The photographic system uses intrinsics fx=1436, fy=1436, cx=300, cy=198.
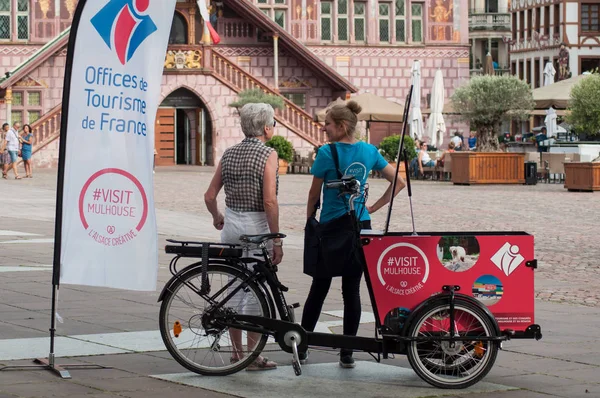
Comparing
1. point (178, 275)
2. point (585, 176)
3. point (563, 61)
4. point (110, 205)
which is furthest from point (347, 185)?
point (563, 61)

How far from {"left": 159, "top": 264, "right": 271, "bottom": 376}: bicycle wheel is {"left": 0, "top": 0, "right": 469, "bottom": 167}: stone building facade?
3906 cm

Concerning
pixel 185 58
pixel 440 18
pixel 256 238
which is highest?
pixel 440 18

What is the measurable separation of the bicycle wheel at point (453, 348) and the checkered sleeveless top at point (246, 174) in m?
1.27

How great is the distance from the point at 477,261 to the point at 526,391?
780 millimetres

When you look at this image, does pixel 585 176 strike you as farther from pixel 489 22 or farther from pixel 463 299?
pixel 489 22

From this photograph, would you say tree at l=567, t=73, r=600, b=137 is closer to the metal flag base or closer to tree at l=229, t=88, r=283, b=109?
tree at l=229, t=88, r=283, b=109

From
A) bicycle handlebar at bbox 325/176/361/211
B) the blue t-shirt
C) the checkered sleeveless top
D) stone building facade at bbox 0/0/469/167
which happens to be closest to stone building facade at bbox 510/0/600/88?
stone building facade at bbox 0/0/469/167

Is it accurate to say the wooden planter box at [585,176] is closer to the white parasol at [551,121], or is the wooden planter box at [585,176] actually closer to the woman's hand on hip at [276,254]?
the white parasol at [551,121]

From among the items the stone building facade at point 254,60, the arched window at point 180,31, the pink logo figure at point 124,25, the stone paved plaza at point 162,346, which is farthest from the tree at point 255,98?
the pink logo figure at point 124,25

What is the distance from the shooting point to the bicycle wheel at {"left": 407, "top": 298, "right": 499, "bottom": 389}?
26.4 ft

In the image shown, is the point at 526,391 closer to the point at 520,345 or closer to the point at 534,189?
the point at 520,345

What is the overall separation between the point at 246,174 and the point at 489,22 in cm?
8577

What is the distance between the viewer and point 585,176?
1264 inches

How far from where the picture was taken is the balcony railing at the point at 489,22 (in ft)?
300
